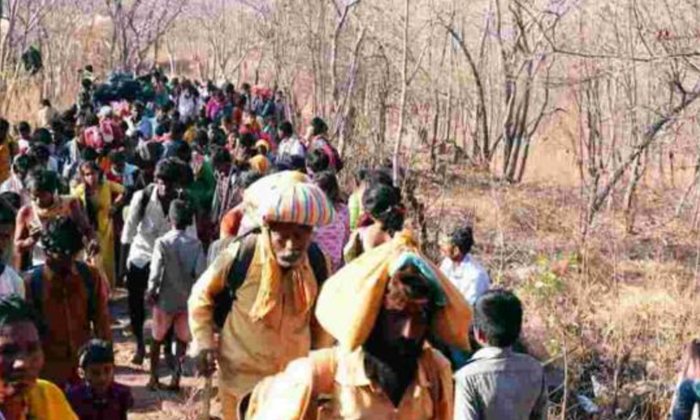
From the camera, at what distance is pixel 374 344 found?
2932mm

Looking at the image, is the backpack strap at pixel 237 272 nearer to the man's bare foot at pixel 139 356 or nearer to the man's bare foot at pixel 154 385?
the man's bare foot at pixel 154 385

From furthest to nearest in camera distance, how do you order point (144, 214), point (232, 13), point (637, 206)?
point (232, 13) → point (637, 206) → point (144, 214)

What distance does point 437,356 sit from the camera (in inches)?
122

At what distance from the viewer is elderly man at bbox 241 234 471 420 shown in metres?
2.88

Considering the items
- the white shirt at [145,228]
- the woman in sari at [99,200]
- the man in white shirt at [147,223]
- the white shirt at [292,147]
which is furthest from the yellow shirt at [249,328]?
the white shirt at [292,147]

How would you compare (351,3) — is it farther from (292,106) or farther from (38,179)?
(38,179)

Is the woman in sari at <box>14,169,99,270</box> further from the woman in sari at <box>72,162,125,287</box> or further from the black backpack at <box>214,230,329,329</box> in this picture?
the black backpack at <box>214,230,329,329</box>

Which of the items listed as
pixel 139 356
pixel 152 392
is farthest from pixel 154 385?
pixel 139 356

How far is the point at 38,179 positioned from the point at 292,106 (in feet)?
35.7

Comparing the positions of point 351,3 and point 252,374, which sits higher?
point 351,3

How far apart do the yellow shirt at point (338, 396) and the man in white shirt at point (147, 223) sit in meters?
4.02

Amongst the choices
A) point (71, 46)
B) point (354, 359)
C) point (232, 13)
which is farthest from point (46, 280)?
point (232, 13)

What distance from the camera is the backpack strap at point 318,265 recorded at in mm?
4277

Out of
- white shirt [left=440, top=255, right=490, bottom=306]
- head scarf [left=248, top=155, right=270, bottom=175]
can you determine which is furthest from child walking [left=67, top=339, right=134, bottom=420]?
head scarf [left=248, top=155, right=270, bottom=175]
